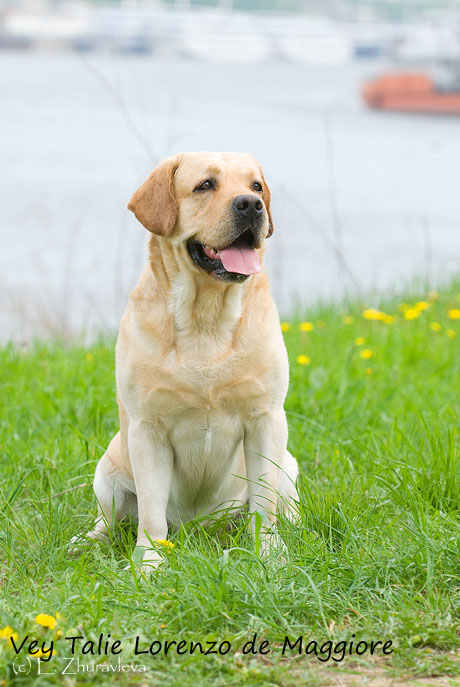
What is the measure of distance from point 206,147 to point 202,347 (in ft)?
44.9

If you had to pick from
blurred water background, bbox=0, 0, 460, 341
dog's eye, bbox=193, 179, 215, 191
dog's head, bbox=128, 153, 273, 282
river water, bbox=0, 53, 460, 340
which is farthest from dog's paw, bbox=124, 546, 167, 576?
river water, bbox=0, 53, 460, 340

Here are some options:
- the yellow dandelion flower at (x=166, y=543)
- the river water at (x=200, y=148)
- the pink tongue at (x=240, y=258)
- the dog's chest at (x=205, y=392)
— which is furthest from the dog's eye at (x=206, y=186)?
the river water at (x=200, y=148)

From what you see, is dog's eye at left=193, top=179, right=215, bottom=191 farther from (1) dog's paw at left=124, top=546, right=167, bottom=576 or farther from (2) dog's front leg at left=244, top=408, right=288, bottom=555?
(1) dog's paw at left=124, top=546, right=167, bottom=576

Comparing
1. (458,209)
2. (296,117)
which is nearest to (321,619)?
(458,209)

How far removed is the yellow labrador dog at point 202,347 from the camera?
3.13m

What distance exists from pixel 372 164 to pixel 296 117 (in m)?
5.89

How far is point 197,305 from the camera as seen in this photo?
3260 mm

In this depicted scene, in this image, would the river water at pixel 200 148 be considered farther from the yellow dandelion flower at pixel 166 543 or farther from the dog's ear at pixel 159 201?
the yellow dandelion flower at pixel 166 543

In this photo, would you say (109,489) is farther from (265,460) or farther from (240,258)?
(240,258)

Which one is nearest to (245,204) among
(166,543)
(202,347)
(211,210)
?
(211,210)

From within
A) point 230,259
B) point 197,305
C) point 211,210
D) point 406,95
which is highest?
point 406,95

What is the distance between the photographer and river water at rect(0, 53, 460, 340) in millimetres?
8539

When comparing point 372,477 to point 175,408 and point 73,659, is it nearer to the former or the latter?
point 175,408

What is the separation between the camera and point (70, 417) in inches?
178
